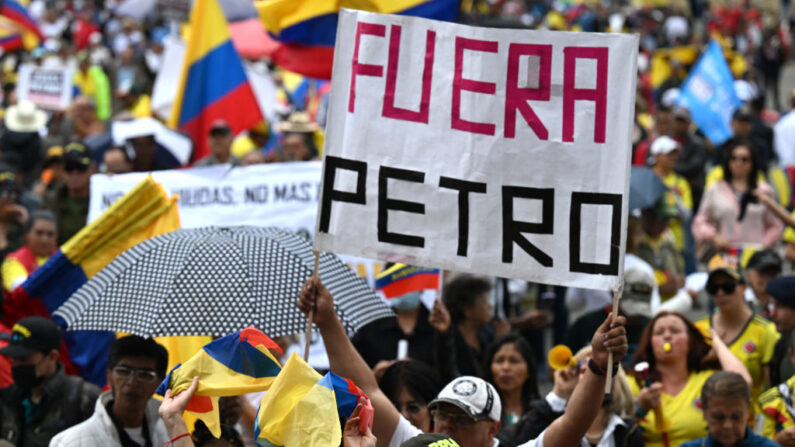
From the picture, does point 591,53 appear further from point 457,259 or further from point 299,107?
point 299,107

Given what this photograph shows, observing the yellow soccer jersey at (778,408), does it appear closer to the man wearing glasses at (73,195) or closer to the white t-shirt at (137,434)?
the white t-shirt at (137,434)

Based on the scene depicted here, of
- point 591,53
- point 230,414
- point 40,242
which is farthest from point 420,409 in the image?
point 40,242

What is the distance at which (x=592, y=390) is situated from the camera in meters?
5.03

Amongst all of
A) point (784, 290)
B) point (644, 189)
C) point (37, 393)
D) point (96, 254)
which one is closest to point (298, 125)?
point (644, 189)

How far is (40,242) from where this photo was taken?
9.34 meters

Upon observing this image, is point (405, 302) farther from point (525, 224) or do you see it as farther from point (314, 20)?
point (525, 224)

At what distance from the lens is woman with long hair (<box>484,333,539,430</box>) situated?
724 cm

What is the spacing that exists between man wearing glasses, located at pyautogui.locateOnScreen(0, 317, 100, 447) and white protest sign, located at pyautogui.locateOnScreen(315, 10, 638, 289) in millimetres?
1718

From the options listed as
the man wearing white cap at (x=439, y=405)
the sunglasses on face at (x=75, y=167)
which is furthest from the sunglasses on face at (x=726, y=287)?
the sunglasses on face at (x=75, y=167)

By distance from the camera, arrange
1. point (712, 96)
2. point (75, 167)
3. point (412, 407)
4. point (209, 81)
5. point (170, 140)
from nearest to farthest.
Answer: point (412, 407), point (75, 167), point (209, 81), point (170, 140), point (712, 96)

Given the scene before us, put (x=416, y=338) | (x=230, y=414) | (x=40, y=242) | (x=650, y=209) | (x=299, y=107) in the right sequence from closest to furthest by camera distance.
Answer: (x=230, y=414)
(x=416, y=338)
(x=40, y=242)
(x=650, y=209)
(x=299, y=107)

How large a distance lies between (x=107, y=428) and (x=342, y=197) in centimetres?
133

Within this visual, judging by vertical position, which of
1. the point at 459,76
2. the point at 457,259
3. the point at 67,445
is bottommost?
the point at 67,445

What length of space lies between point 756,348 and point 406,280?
6.60 ft
